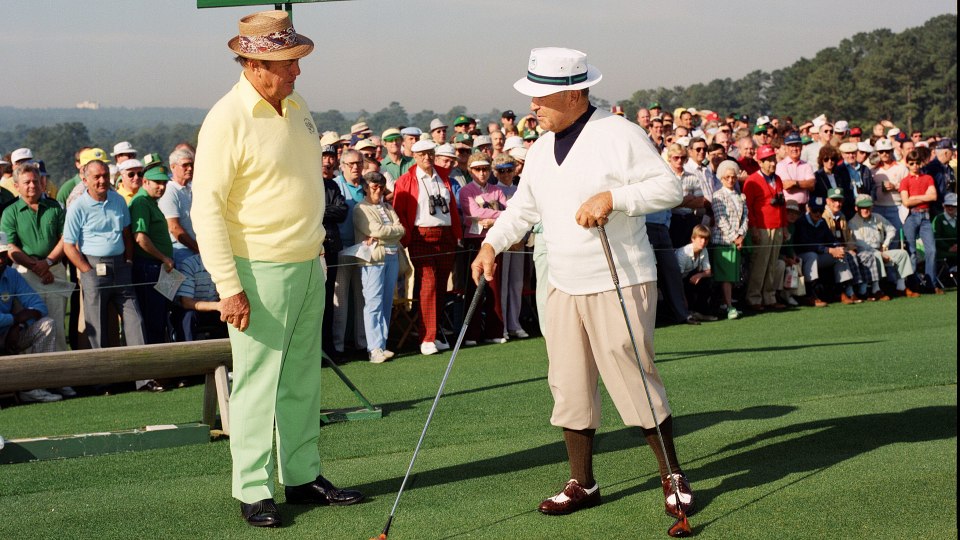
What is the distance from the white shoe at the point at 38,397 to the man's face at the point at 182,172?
2.21m

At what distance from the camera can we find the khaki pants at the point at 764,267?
47.4 ft

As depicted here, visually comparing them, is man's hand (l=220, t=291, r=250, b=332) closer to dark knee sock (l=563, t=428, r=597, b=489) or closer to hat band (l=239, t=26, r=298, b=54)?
hat band (l=239, t=26, r=298, b=54)

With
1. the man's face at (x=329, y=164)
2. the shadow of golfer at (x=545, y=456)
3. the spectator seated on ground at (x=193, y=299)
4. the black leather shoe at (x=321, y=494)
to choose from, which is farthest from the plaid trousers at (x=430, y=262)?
the black leather shoe at (x=321, y=494)

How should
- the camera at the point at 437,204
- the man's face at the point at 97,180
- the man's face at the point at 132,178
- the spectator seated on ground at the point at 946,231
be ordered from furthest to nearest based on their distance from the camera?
the spectator seated on ground at the point at 946,231, the camera at the point at 437,204, the man's face at the point at 132,178, the man's face at the point at 97,180

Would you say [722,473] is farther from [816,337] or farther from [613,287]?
[816,337]

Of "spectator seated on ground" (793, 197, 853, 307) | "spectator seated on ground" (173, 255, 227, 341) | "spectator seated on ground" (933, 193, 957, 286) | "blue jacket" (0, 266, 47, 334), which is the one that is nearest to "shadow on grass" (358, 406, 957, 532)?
"spectator seated on ground" (173, 255, 227, 341)

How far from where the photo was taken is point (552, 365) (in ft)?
19.6

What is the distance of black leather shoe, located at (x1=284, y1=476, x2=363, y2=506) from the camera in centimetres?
609

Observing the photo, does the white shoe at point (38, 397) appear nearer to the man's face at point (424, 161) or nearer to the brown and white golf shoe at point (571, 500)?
the man's face at point (424, 161)

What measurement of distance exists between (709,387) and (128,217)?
207 inches

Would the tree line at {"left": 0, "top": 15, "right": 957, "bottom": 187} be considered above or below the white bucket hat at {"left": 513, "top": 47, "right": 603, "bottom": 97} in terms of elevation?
below

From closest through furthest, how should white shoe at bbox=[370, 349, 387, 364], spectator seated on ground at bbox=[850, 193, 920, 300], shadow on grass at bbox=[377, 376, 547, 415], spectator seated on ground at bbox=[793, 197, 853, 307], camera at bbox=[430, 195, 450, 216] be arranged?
shadow on grass at bbox=[377, 376, 547, 415], white shoe at bbox=[370, 349, 387, 364], camera at bbox=[430, 195, 450, 216], spectator seated on ground at bbox=[793, 197, 853, 307], spectator seated on ground at bbox=[850, 193, 920, 300]

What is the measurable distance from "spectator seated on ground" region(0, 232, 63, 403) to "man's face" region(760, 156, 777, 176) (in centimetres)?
848

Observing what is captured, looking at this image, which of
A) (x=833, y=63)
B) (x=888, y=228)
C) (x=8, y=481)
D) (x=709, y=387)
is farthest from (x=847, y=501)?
(x=833, y=63)
